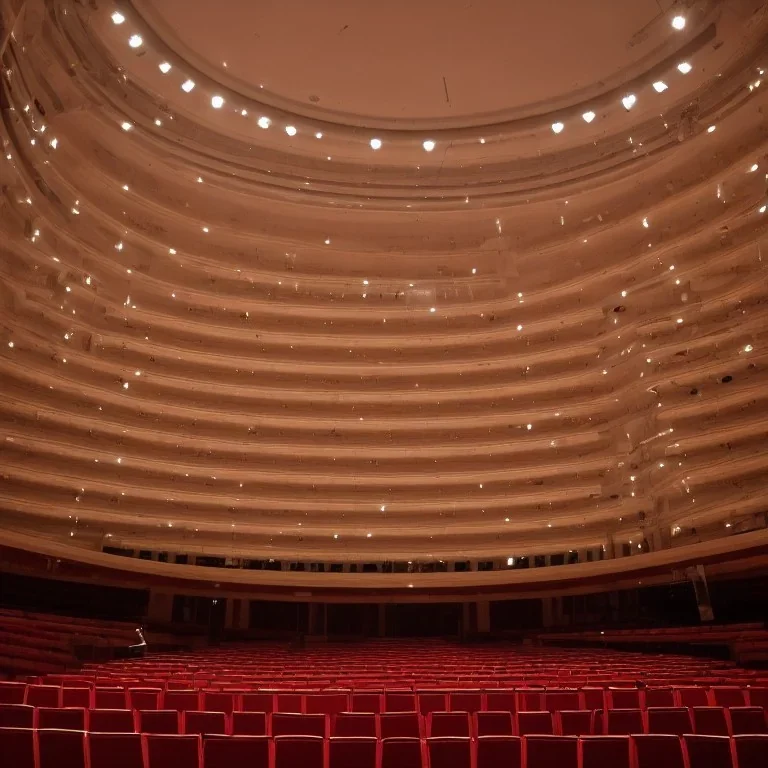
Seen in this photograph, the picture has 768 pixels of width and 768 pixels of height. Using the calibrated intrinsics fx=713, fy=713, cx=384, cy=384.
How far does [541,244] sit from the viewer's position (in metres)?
14.7

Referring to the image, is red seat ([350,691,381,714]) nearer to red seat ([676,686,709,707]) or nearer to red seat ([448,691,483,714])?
red seat ([448,691,483,714])

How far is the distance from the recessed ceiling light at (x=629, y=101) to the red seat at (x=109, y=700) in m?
11.3

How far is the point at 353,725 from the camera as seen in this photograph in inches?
172

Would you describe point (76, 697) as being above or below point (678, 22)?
below

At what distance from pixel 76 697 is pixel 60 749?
1665 mm

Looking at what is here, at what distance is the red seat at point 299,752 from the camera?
373cm

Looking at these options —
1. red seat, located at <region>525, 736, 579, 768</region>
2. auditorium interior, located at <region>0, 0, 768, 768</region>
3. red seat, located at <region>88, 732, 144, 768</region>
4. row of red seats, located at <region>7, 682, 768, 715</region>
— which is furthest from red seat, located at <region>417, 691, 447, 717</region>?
auditorium interior, located at <region>0, 0, 768, 768</region>

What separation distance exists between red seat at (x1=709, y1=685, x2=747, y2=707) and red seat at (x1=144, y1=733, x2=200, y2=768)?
3.93 meters

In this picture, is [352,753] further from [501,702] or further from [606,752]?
[501,702]

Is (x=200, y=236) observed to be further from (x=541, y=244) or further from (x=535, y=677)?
(x=535, y=677)

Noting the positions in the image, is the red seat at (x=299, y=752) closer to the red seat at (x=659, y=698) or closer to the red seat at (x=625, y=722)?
the red seat at (x=625, y=722)

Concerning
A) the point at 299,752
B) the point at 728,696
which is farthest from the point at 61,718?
the point at 728,696

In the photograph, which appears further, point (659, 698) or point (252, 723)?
point (659, 698)

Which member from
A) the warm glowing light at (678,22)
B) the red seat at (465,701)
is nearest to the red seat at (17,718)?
the red seat at (465,701)
